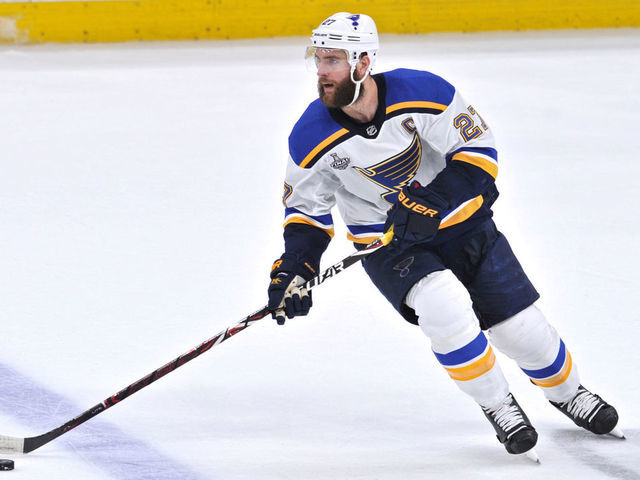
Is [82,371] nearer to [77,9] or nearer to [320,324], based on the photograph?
[320,324]

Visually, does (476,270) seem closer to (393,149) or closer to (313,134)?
(393,149)

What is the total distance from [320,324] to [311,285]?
2.57 feet

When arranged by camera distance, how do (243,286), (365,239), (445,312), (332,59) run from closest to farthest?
1. (445,312)
2. (332,59)
3. (365,239)
4. (243,286)

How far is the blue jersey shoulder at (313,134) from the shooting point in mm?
2662

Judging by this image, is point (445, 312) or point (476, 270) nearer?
point (445, 312)

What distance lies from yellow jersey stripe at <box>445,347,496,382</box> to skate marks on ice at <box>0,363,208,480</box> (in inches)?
24.9

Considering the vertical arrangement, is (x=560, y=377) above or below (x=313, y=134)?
below

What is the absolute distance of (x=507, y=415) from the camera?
2559 millimetres

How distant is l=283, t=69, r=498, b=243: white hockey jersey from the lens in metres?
2.65

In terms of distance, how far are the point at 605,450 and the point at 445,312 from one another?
525 millimetres

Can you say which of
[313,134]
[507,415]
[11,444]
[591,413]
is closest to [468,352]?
[507,415]

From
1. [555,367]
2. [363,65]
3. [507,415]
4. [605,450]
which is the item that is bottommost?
[605,450]

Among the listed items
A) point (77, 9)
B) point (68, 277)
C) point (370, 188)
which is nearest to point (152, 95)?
point (77, 9)

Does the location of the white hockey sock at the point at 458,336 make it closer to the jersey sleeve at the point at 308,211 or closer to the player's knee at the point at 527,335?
the player's knee at the point at 527,335
